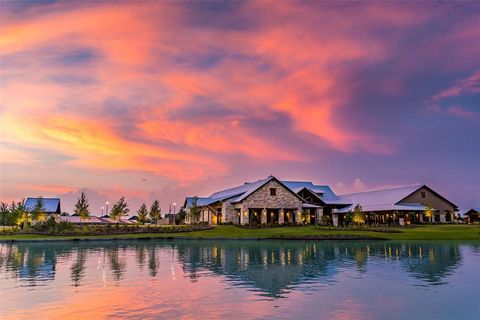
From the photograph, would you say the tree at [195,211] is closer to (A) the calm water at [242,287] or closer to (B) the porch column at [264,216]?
(B) the porch column at [264,216]

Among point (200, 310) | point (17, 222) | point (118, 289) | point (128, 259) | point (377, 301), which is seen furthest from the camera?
point (17, 222)

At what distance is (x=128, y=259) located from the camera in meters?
31.5

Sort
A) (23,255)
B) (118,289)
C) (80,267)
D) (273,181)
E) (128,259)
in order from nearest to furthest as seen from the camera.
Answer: (118,289)
(80,267)
(128,259)
(23,255)
(273,181)

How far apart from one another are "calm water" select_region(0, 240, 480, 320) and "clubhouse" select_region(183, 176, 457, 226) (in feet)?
143

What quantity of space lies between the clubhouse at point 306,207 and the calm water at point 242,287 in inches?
Answer: 1715

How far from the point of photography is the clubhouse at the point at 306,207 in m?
75.6

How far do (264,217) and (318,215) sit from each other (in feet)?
47.5

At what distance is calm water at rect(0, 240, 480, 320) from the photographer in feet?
49.2

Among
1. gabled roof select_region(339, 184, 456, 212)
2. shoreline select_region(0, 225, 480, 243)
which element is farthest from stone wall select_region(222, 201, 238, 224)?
gabled roof select_region(339, 184, 456, 212)

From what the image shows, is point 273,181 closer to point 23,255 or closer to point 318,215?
point 318,215

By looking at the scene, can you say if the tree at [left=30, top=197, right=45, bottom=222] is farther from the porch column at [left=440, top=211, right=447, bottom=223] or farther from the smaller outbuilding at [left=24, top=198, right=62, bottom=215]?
the porch column at [left=440, top=211, right=447, bottom=223]

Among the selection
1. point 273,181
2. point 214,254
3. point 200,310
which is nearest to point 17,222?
point 273,181

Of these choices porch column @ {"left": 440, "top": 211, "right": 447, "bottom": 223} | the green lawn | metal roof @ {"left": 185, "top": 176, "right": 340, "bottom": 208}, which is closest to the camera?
the green lawn

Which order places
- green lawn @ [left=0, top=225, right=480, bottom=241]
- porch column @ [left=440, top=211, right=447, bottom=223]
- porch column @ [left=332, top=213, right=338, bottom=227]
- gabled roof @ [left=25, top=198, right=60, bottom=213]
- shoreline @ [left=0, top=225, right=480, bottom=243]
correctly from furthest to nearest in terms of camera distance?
1. gabled roof @ [left=25, top=198, right=60, bottom=213]
2. porch column @ [left=332, top=213, right=338, bottom=227]
3. porch column @ [left=440, top=211, right=447, bottom=223]
4. green lawn @ [left=0, top=225, right=480, bottom=241]
5. shoreline @ [left=0, top=225, right=480, bottom=243]
